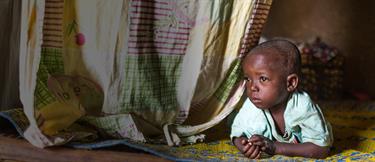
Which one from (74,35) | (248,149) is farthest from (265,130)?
(74,35)

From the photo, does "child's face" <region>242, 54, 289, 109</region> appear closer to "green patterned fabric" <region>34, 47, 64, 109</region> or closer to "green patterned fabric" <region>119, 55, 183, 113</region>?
"green patterned fabric" <region>119, 55, 183, 113</region>

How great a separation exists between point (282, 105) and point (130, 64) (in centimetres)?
41

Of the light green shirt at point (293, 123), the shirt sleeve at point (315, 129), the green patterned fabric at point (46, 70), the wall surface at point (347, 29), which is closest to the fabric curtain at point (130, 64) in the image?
the green patterned fabric at point (46, 70)

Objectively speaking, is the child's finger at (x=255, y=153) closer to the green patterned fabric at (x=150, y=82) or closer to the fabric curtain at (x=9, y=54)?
the green patterned fabric at (x=150, y=82)

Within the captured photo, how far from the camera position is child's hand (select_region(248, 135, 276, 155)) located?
4.32ft

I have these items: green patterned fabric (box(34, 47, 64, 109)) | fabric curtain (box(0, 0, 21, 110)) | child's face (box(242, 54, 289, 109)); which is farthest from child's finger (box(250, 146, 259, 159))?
fabric curtain (box(0, 0, 21, 110))

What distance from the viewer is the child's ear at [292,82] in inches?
52.9

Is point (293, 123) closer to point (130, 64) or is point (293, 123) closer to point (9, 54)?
point (130, 64)

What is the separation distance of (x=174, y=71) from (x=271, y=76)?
0.27 metres

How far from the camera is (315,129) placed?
52.4 inches

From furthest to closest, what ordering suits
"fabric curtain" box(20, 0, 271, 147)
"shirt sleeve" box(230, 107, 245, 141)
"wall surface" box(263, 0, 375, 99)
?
"wall surface" box(263, 0, 375, 99)
"shirt sleeve" box(230, 107, 245, 141)
"fabric curtain" box(20, 0, 271, 147)

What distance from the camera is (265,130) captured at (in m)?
1.40

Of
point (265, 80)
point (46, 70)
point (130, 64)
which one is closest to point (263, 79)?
point (265, 80)

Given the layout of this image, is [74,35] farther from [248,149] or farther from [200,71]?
[248,149]
